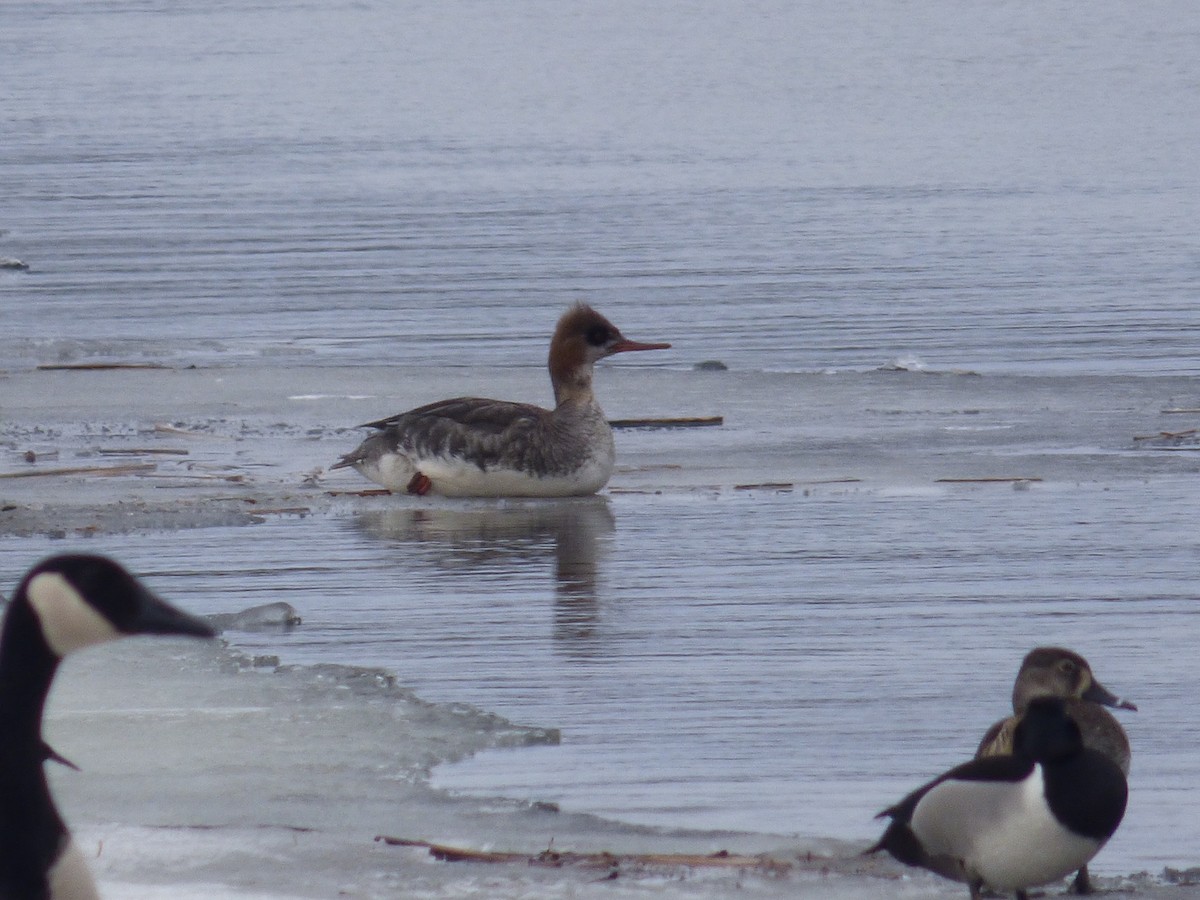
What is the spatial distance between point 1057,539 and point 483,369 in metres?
6.50

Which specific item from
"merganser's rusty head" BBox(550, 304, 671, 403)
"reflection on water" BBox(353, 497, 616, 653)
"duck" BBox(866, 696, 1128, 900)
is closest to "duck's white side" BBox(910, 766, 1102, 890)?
"duck" BBox(866, 696, 1128, 900)

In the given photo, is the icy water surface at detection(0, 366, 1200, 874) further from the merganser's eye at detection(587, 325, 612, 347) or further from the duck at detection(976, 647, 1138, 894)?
the merganser's eye at detection(587, 325, 612, 347)

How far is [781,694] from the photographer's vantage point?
324 inches

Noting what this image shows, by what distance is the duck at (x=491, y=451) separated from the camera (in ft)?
39.7

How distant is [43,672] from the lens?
4664mm

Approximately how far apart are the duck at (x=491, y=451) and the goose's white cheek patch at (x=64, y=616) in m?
7.49

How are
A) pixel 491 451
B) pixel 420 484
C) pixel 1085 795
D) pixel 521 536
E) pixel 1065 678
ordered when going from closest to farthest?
pixel 1085 795 → pixel 1065 678 → pixel 521 536 → pixel 491 451 → pixel 420 484

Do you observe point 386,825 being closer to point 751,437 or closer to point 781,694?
point 781,694

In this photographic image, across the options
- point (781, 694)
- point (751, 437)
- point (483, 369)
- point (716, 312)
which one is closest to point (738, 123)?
point (716, 312)

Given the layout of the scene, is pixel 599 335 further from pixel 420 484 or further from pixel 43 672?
pixel 43 672

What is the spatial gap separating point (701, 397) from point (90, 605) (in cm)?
1078

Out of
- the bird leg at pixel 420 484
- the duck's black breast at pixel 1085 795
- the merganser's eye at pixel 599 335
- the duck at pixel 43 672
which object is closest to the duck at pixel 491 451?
the bird leg at pixel 420 484

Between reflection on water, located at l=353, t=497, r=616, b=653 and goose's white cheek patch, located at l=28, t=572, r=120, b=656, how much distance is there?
4851 mm

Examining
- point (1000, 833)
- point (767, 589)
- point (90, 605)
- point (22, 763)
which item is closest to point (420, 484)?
point (767, 589)
